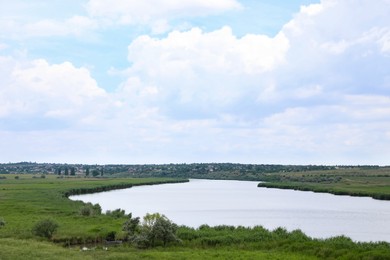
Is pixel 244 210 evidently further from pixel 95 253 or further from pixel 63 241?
pixel 95 253

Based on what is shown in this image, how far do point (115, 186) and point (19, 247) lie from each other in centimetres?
10967

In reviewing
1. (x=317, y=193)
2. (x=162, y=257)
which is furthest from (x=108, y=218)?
(x=317, y=193)

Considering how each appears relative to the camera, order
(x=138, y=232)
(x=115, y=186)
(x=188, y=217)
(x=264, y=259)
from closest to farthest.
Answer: (x=264, y=259) → (x=138, y=232) → (x=188, y=217) → (x=115, y=186)

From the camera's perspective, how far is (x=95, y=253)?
1350 inches

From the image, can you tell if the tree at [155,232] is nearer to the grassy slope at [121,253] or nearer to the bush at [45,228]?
the grassy slope at [121,253]

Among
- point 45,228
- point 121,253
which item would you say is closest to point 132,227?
point 45,228

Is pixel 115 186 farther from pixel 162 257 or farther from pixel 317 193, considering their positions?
pixel 162 257

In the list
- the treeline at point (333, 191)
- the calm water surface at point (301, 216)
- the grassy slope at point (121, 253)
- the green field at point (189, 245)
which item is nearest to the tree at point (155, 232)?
the green field at point (189, 245)

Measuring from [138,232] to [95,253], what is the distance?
7.42 m

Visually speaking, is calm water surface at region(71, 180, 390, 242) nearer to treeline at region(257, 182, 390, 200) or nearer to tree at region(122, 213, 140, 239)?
treeline at region(257, 182, 390, 200)

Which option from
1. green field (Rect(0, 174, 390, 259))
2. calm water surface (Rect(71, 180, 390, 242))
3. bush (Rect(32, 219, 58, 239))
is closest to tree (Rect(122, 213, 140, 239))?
green field (Rect(0, 174, 390, 259))

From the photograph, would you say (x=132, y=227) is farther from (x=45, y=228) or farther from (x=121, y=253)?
(x=121, y=253)

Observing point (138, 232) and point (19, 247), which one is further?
point (138, 232)

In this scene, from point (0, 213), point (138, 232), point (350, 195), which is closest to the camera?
point (138, 232)
